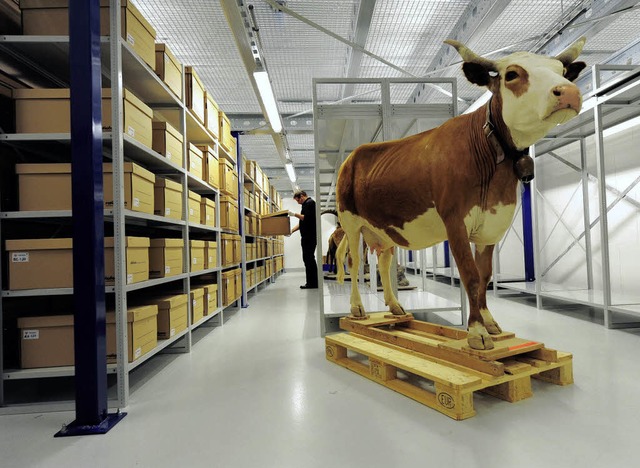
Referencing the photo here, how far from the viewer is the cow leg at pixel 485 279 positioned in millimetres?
1910

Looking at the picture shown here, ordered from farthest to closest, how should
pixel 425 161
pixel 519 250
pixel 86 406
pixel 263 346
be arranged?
pixel 519 250 → pixel 263 346 → pixel 425 161 → pixel 86 406

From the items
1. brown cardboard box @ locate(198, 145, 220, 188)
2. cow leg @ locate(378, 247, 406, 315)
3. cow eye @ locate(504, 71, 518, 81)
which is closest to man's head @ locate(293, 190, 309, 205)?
brown cardboard box @ locate(198, 145, 220, 188)

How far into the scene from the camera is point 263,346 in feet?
10.0

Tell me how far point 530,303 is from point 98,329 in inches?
210

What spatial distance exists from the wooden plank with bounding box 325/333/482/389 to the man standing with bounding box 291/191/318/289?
428 cm

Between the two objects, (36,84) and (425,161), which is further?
(36,84)

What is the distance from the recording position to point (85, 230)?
5.47 feet

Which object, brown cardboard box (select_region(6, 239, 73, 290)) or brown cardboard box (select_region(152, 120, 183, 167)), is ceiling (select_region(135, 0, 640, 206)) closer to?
brown cardboard box (select_region(152, 120, 183, 167))

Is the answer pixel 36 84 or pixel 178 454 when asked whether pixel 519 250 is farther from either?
pixel 36 84

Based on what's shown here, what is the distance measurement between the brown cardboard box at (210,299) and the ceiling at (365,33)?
2.48 meters

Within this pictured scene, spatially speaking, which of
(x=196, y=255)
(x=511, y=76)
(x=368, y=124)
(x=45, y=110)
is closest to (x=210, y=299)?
(x=196, y=255)

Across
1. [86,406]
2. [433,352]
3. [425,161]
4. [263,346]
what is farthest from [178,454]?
[425,161]

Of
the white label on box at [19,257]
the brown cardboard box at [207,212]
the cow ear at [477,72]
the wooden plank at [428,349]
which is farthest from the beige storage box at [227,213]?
the cow ear at [477,72]

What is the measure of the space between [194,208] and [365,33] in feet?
9.14
